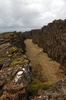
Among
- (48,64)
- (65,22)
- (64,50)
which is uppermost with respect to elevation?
(65,22)

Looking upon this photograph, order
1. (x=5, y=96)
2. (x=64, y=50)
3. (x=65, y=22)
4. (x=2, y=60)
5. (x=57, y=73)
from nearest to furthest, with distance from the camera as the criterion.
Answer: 1. (x=5, y=96)
2. (x=2, y=60)
3. (x=57, y=73)
4. (x=64, y=50)
5. (x=65, y=22)

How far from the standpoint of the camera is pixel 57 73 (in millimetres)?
37031

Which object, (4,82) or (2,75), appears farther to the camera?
(2,75)

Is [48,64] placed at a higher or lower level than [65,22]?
lower

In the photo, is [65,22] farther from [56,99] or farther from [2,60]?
[56,99]

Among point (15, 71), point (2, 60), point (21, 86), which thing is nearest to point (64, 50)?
point (2, 60)

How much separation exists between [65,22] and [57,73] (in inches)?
789

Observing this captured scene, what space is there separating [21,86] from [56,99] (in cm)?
394

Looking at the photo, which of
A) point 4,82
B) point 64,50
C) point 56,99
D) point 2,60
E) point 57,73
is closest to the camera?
point 56,99

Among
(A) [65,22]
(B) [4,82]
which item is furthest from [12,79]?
(A) [65,22]

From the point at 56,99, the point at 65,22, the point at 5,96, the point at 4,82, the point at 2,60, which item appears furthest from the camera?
the point at 65,22

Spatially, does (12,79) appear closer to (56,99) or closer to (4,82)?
(4,82)

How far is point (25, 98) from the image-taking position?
1700 cm

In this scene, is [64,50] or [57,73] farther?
[64,50]
